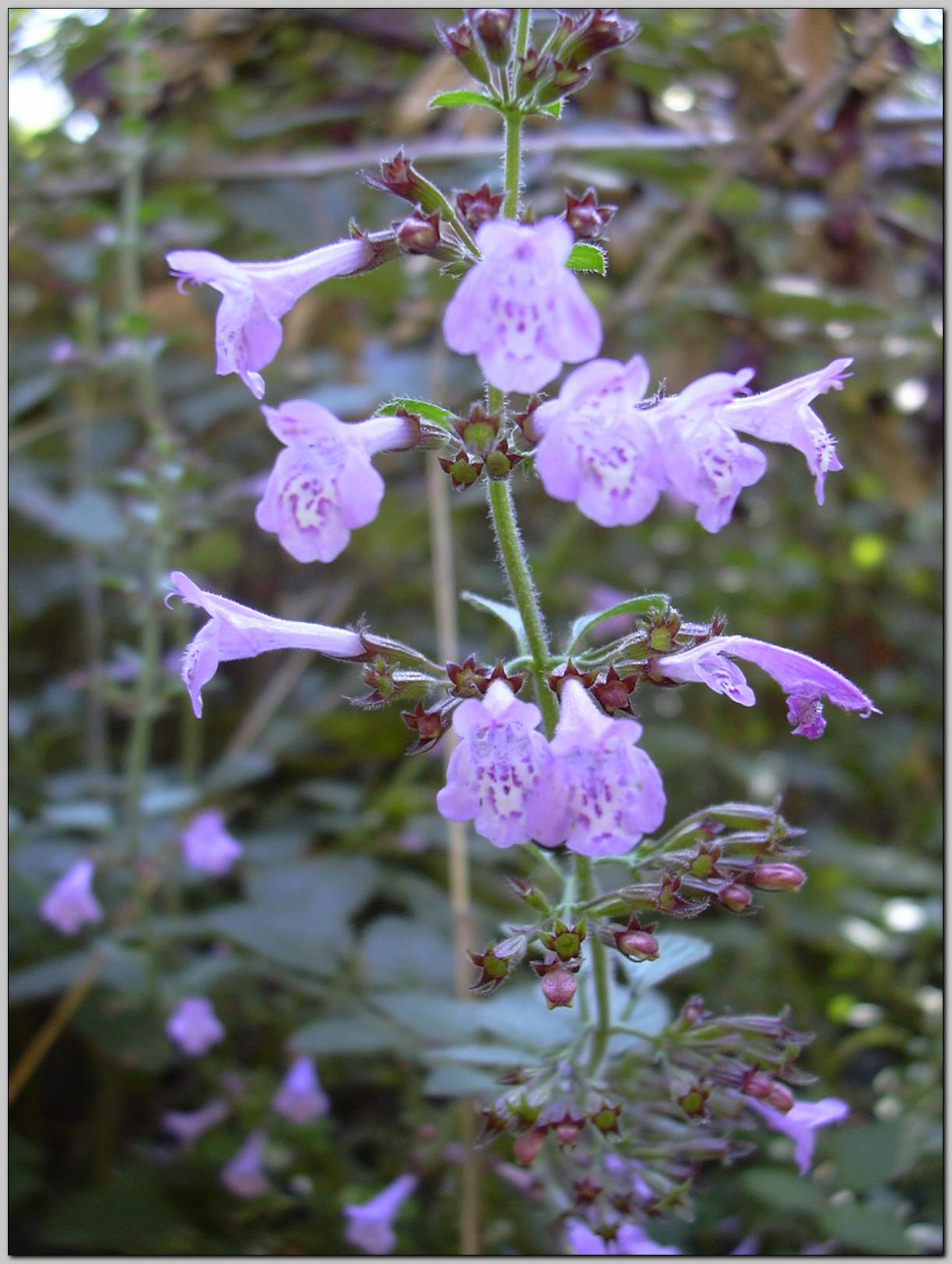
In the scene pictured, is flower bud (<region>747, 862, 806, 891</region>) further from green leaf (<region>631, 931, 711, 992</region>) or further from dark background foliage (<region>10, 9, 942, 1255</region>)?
dark background foliage (<region>10, 9, 942, 1255</region>)

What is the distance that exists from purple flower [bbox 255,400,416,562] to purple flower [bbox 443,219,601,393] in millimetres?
155

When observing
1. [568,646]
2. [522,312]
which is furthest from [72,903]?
[522,312]

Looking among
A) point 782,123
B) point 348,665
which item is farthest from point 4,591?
point 782,123

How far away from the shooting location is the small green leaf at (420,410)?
3.48ft

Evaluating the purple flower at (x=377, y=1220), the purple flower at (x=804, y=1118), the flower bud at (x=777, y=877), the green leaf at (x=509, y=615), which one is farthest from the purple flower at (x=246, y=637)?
the purple flower at (x=377, y=1220)

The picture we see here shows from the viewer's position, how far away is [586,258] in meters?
1.04

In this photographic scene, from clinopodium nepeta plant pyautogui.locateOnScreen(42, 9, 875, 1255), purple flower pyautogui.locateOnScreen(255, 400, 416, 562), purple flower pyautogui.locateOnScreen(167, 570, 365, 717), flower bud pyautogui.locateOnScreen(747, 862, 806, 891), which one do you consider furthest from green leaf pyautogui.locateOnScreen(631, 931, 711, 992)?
purple flower pyautogui.locateOnScreen(255, 400, 416, 562)

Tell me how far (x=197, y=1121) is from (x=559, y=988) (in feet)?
3.87

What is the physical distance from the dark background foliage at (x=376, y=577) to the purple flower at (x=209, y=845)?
2.9 inches

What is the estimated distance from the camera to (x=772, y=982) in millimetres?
2432

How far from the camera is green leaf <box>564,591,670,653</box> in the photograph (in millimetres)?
1058

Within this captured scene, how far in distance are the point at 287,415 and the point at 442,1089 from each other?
864 millimetres

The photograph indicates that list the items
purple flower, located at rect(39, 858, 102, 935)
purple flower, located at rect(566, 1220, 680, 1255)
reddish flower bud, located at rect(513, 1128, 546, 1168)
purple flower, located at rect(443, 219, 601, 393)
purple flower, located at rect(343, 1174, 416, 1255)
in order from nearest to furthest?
purple flower, located at rect(443, 219, 601, 393)
reddish flower bud, located at rect(513, 1128, 546, 1168)
purple flower, located at rect(566, 1220, 680, 1255)
purple flower, located at rect(343, 1174, 416, 1255)
purple flower, located at rect(39, 858, 102, 935)

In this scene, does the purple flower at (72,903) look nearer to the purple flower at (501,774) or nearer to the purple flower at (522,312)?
the purple flower at (501,774)
